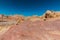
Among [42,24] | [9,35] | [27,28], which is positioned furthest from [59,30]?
[9,35]

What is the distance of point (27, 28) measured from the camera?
223 inches

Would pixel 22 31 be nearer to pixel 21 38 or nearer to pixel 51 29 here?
pixel 21 38

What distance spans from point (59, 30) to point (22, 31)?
1.26 meters

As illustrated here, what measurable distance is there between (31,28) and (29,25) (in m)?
0.38

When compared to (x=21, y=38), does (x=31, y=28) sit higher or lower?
higher

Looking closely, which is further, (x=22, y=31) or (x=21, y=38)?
(x=22, y=31)

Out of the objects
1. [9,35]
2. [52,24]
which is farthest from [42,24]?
[9,35]

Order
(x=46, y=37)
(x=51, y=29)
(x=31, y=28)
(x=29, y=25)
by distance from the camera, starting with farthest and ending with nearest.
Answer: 1. (x=29, y=25)
2. (x=31, y=28)
3. (x=51, y=29)
4. (x=46, y=37)

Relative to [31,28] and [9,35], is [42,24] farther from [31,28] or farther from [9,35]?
[9,35]

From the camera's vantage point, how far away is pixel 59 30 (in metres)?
5.09

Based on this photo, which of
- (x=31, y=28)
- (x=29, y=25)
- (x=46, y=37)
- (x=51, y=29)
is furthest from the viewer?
(x=29, y=25)

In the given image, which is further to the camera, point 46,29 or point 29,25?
point 29,25

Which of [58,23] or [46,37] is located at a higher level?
[58,23]

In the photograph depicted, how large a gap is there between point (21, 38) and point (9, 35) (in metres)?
0.58
